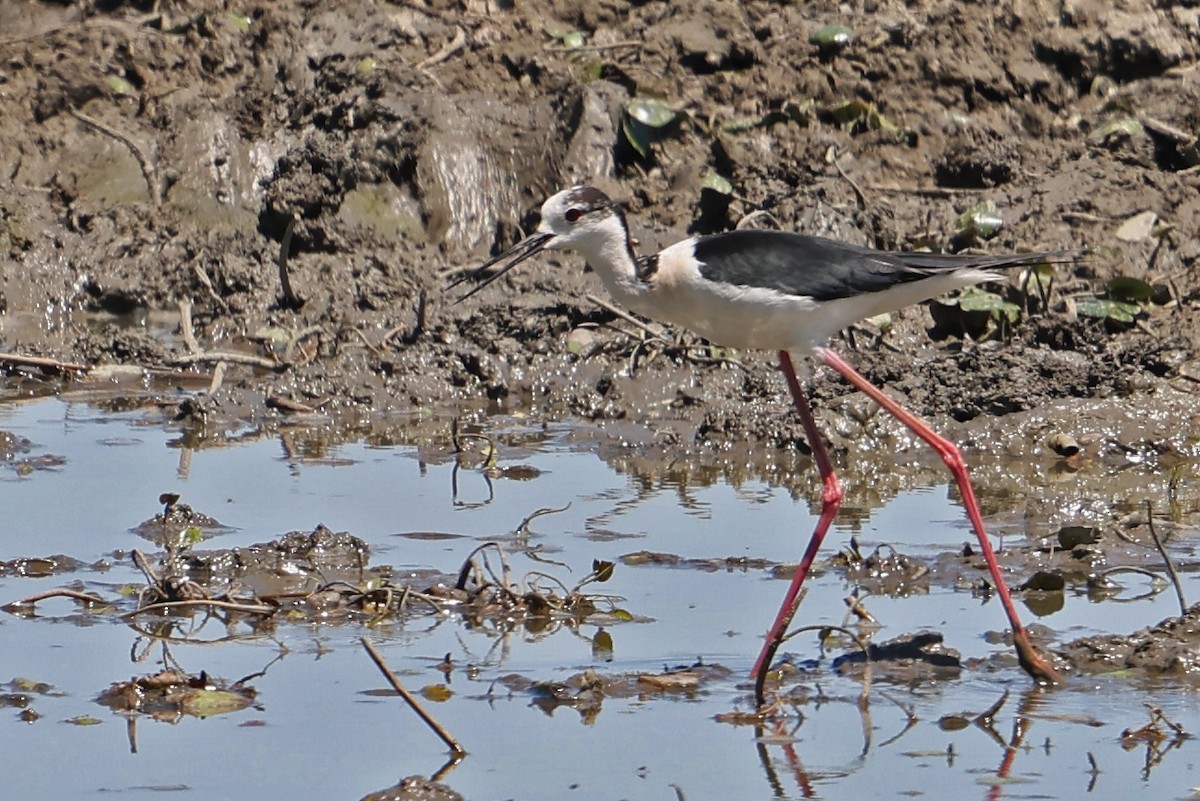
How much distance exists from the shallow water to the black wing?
834mm

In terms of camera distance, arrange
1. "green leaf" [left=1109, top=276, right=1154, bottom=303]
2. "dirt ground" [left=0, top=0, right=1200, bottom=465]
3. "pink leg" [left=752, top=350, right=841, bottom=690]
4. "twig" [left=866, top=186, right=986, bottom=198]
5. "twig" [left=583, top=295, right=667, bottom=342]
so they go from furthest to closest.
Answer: "twig" [left=866, top=186, right=986, bottom=198], "twig" [left=583, top=295, right=667, bottom=342], "dirt ground" [left=0, top=0, right=1200, bottom=465], "green leaf" [left=1109, top=276, right=1154, bottom=303], "pink leg" [left=752, top=350, right=841, bottom=690]

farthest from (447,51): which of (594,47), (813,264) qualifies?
(813,264)

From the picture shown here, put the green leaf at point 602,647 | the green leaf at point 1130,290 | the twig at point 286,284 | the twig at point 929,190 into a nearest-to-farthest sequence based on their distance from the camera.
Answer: the green leaf at point 602,647, the green leaf at point 1130,290, the twig at point 286,284, the twig at point 929,190

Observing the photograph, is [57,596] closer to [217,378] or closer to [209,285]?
[217,378]

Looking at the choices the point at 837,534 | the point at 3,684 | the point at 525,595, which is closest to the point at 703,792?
the point at 525,595

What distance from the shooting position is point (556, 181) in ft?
29.2

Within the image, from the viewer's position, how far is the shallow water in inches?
155

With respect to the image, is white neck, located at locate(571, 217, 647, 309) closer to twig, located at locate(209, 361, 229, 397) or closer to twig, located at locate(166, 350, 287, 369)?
twig, located at locate(209, 361, 229, 397)

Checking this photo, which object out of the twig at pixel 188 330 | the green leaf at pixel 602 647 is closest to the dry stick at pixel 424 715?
the green leaf at pixel 602 647

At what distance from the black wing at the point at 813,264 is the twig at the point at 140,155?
186 inches

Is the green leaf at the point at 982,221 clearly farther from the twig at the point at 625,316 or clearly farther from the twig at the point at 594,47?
the twig at the point at 594,47

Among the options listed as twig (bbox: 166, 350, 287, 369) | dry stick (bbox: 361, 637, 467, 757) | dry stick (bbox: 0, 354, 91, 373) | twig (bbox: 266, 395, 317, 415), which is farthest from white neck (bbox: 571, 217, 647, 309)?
dry stick (bbox: 0, 354, 91, 373)

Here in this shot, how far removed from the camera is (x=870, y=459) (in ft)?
22.5

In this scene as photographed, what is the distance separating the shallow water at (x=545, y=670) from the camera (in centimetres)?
393
